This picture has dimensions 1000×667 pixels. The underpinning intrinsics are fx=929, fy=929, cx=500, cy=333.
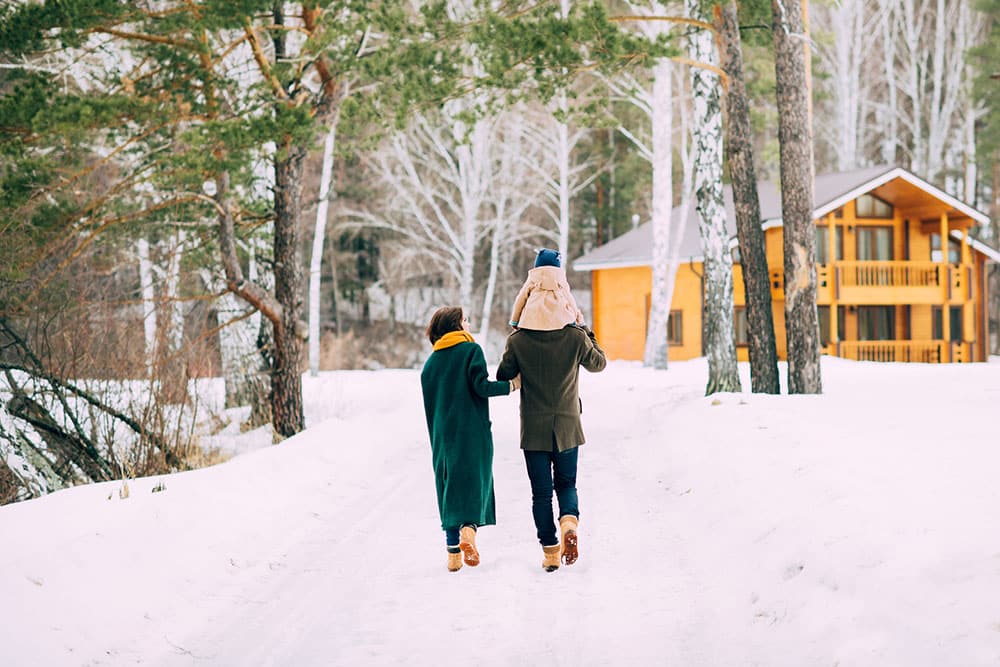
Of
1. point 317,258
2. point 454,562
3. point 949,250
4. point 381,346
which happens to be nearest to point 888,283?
point 949,250

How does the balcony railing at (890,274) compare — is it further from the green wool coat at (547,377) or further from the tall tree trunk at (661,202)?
the green wool coat at (547,377)

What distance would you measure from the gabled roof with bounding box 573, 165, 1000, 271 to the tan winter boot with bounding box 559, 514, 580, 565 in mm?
21330

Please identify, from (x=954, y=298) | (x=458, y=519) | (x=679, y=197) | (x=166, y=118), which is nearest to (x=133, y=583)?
(x=458, y=519)

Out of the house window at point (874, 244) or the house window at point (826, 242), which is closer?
the house window at point (826, 242)

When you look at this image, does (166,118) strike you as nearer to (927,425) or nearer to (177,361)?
(177,361)

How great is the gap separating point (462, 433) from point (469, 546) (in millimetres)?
776

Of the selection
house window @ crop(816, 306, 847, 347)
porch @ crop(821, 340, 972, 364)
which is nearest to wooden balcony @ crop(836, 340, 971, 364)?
porch @ crop(821, 340, 972, 364)

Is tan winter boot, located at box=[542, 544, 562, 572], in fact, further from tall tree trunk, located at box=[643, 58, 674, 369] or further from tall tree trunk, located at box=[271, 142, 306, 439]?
tall tree trunk, located at box=[643, 58, 674, 369]

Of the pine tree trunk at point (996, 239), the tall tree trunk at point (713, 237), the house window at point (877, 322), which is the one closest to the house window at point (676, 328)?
the house window at point (877, 322)

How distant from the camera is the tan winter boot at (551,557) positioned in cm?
622

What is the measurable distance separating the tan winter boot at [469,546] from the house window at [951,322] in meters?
30.1

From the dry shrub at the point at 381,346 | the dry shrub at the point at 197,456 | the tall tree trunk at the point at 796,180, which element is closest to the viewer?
the dry shrub at the point at 197,456

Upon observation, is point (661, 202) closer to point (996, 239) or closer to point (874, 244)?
point (874, 244)

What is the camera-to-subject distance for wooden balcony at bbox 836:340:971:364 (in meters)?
30.5
